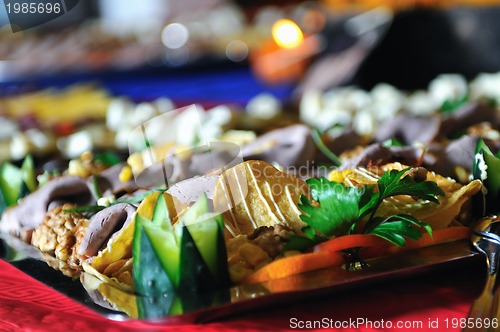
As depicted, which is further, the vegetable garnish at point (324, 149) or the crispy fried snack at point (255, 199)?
the vegetable garnish at point (324, 149)

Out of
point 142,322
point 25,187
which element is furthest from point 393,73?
point 142,322

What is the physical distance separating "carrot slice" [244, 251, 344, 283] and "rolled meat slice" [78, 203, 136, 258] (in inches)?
11.5

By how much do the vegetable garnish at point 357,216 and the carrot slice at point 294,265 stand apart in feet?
0.10

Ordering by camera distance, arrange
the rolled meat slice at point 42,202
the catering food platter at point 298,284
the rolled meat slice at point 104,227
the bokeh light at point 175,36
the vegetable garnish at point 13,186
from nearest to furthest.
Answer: the catering food platter at point 298,284 < the rolled meat slice at point 104,227 < the rolled meat slice at point 42,202 < the vegetable garnish at point 13,186 < the bokeh light at point 175,36

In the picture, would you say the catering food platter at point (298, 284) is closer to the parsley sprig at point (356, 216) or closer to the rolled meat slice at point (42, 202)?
the parsley sprig at point (356, 216)

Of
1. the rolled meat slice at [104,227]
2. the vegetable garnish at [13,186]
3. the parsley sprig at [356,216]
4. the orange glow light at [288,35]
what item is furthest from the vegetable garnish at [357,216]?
the orange glow light at [288,35]

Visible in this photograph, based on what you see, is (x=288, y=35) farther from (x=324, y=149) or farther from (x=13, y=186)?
(x=13, y=186)

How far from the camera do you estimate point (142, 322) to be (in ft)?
3.25

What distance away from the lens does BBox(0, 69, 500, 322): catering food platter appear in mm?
1063

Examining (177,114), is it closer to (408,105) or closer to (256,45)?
(408,105)

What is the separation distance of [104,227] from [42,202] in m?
0.34

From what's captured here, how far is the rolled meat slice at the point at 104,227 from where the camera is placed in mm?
1276

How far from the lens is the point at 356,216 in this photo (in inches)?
45.9

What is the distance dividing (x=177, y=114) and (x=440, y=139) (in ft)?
2.50
